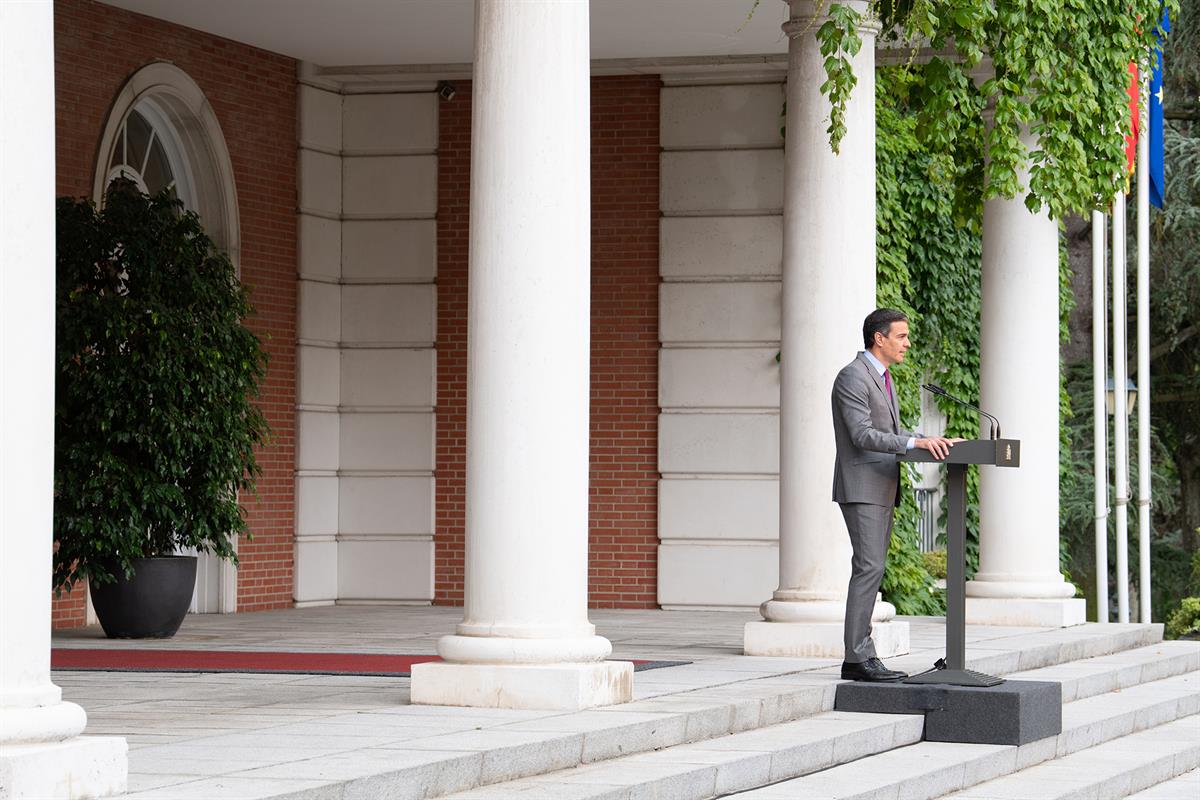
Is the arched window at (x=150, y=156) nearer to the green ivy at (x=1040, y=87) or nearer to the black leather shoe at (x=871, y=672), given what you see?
the green ivy at (x=1040, y=87)

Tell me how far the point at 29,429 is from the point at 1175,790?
557 centimetres

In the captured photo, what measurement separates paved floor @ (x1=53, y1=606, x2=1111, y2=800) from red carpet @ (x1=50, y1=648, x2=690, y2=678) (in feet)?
0.77

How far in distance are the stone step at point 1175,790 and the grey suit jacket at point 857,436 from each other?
5.52 ft

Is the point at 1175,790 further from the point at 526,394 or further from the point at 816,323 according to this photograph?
the point at 526,394

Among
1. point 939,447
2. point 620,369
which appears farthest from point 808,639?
point 620,369

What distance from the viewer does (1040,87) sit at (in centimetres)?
1145

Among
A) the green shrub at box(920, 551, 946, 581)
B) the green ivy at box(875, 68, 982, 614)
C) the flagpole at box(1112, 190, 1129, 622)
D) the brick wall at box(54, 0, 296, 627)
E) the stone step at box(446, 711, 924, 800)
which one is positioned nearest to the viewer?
the stone step at box(446, 711, 924, 800)

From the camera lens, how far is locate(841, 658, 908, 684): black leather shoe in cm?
856

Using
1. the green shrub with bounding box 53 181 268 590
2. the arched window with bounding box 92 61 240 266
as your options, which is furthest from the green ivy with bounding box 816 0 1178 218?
the arched window with bounding box 92 61 240 266

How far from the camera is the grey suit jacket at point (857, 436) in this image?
8.30 metres

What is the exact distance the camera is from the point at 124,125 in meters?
13.2

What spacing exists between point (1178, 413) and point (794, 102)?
18259 mm

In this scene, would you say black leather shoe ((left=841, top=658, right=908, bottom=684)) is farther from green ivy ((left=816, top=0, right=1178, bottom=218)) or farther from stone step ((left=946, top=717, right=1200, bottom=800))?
green ivy ((left=816, top=0, right=1178, bottom=218))

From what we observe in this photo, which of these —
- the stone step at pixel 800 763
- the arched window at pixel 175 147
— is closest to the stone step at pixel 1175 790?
the stone step at pixel 800 763
